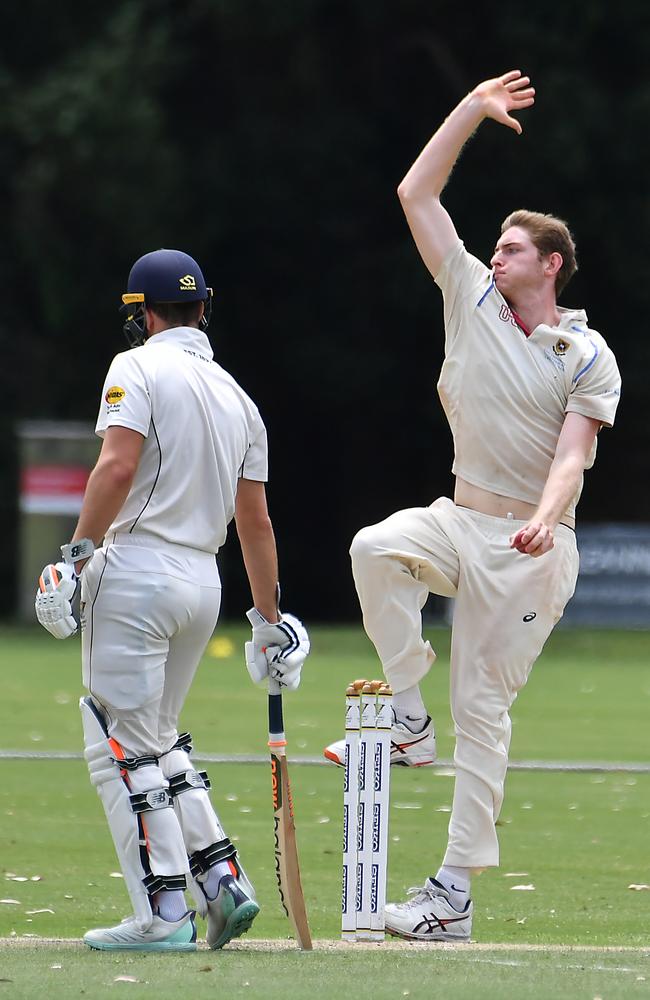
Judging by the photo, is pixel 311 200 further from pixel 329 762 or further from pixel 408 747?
pixel 408 747

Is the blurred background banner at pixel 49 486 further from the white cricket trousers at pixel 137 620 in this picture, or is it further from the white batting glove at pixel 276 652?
the white cricket trousers at pixel 137 620

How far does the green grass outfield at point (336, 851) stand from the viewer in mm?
5469

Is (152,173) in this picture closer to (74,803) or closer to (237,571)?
(237,571)

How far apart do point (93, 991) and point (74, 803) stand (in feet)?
16.4

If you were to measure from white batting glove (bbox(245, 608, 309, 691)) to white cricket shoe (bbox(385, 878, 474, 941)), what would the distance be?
2.81 feet

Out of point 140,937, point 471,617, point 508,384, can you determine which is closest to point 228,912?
point 140,937

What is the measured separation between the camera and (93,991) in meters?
5.12

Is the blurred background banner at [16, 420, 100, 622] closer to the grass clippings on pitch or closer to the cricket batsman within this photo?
the cricket batsman

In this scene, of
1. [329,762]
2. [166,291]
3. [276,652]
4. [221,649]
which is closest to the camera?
[166,291]

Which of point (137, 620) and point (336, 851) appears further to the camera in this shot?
point (336, 851)

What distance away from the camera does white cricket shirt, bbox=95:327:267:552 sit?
607cm

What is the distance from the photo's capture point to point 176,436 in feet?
20.0

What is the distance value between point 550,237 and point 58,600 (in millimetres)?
2142

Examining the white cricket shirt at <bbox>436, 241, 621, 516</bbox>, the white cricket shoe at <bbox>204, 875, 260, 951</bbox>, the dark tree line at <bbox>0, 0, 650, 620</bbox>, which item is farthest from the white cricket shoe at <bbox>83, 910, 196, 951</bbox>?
the dark tree line at <bbox>0, 0, 650, 620</bbox>
